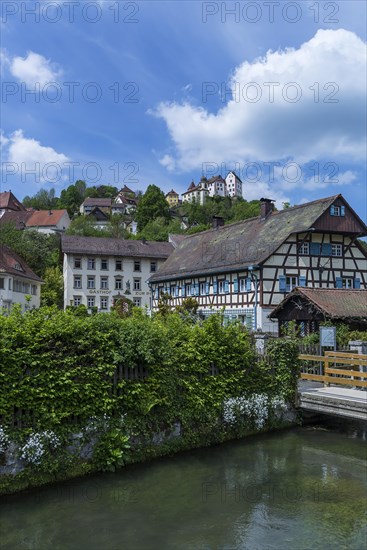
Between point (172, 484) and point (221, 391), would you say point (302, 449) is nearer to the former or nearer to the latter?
point (221, 391)

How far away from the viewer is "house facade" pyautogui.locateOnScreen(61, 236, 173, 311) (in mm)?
52312

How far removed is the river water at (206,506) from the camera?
291 inches

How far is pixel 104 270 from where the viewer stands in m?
53.8

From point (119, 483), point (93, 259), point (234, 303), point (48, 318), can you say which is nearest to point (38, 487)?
point (119, 483)

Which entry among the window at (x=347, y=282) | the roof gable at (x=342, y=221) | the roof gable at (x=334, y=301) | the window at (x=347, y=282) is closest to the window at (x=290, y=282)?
the window at (x=347, y=282)

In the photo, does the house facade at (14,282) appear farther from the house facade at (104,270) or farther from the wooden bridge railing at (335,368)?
the wooden bridge railing at (335,368)

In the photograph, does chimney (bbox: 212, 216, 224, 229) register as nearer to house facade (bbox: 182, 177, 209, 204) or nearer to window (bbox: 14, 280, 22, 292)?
window (bbox: 14, 280, 22, 292)

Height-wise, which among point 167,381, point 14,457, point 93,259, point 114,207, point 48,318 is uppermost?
point 114,207

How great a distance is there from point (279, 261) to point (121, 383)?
77.7 feet

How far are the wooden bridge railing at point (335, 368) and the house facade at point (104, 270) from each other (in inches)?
1394

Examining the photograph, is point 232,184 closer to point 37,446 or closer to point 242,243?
point 242,243

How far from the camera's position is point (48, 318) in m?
10.2

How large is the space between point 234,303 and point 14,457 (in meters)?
26.2

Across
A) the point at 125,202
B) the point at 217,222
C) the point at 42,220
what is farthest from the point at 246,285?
the point at 125,202
